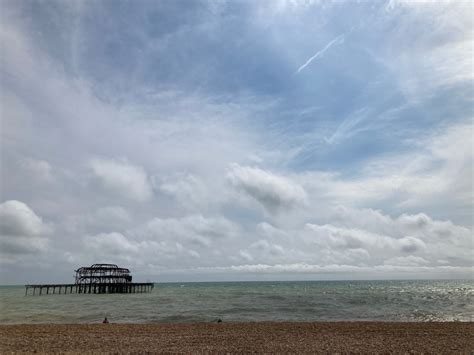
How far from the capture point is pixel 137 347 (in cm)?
1652

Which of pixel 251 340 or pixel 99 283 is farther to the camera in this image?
pixel 99 283

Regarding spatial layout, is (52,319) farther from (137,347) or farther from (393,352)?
(393,352)

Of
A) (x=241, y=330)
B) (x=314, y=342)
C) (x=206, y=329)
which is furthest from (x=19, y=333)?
(x=314, y=342)

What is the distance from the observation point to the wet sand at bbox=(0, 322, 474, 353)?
632 inches

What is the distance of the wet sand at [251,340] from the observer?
16.0 m

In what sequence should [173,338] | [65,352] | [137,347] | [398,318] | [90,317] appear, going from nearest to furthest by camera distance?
[65,352] < [137,347] < [173,338] < [398,318] < [90,317]

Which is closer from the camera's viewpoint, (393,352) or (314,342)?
(393,352)

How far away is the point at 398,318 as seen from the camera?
33000mm

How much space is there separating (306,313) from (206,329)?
1718 cm

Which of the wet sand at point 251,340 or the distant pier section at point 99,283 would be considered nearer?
the wet sand at point 251,340

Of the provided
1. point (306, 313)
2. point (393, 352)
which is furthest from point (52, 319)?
point (393, 352)

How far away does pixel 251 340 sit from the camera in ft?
61.3

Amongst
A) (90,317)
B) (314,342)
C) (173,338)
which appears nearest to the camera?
(314,342)

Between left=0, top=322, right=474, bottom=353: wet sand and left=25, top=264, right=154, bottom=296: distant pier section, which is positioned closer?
left=0, top=322, right=474, bottom=353: wet sand
